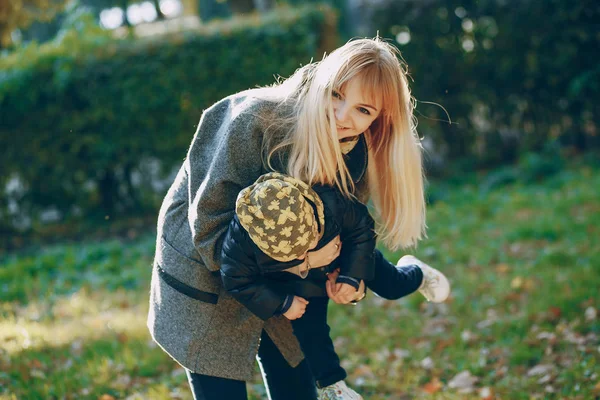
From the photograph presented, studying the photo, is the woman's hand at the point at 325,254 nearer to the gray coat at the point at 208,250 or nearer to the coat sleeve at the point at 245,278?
the coat sleeve at the point at 245,278

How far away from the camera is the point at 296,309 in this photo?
95.0 inches

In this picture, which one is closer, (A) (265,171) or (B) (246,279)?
(B) (246,279)

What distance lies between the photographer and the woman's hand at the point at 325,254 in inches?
96.4

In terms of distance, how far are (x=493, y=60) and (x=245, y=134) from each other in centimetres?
672

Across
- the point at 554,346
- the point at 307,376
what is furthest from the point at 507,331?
the point at 307,376

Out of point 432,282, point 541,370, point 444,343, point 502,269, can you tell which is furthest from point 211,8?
point 432,282

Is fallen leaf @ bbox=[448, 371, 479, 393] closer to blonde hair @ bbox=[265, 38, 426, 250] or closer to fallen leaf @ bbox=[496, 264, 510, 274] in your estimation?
blonde hair @ bbox=[265, 38, 426, 250]

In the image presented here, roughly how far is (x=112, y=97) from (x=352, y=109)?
233 inches

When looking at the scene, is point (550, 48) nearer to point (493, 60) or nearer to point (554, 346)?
point (493, 60)

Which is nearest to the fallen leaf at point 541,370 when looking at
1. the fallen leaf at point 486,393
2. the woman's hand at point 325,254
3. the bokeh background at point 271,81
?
the fallen leaf at point 486,393

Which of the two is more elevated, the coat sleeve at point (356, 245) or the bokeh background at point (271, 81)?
the coat sleeve at point (356, 245)

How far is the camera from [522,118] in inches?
338

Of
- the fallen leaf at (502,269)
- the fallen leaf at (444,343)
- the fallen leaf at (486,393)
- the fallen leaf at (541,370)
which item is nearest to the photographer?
the fallen leaf at (486,393)

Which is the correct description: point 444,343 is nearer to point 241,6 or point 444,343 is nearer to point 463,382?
point 463,382
